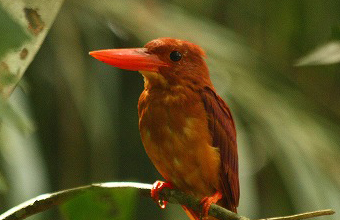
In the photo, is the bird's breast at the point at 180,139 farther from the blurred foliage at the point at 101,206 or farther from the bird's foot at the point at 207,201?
the blurred foliage at the point at 101,206

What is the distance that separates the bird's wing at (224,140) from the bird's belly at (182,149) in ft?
0.15

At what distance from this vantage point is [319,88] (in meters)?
3.88

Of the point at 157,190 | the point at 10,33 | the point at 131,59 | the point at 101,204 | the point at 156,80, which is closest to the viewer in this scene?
the point at 10,33

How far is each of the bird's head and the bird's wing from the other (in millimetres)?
61

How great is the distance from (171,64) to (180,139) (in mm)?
262

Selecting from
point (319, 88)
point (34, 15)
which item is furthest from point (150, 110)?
point (319, 88)

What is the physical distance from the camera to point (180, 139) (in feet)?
5.03

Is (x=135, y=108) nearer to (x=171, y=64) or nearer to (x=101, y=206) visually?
(x=171, y=64)

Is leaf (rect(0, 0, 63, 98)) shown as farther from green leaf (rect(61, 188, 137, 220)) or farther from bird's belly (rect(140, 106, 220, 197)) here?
bird's belly (rect(140, 106, 220, 197))

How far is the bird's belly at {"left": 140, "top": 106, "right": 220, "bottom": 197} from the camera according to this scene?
5.05ft

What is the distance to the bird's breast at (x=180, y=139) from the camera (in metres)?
1.54

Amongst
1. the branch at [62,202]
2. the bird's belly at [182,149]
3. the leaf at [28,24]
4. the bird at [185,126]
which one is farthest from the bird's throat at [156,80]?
the leaf at [28,24]

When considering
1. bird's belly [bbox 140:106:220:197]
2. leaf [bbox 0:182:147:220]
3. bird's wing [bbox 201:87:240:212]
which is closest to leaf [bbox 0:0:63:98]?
leaf [bbox 0:182:147:220]

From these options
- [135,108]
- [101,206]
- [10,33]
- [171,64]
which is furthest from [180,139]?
[135,108]
